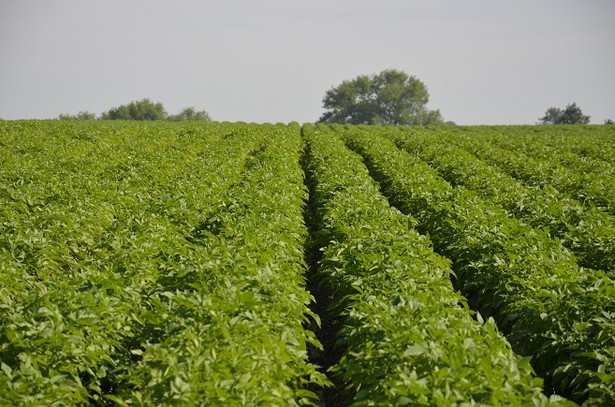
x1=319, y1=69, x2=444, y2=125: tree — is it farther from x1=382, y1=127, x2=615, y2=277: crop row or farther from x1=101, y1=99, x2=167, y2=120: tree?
x1=382, y1=127, x2=615, y2=277: crop row

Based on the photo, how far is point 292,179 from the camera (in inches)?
636

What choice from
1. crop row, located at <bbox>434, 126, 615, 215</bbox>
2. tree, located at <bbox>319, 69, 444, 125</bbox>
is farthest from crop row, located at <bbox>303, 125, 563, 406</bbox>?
tree, located at <bbox>319, 69, 444, 125</bbox>

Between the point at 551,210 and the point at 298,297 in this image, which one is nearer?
the point at 298,297

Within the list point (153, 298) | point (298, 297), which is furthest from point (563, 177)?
point (153, 298)

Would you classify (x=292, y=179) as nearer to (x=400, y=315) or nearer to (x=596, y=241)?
(x=596, y=241)

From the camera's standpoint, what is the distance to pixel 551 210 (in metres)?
12.3

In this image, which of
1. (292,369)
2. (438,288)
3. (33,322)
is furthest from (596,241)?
(33,322)

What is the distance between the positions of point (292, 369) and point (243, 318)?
2.72ft

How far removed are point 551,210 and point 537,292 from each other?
581 cm

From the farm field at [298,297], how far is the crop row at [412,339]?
21 millimetres

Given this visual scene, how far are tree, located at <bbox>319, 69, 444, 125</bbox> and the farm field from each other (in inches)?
4260

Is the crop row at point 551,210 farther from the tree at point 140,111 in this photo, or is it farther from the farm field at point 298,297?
the tree at point 140,111

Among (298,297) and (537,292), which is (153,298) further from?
(537,292)

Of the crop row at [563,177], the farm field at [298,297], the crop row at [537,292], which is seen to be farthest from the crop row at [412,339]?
the crop row at [563,177]
